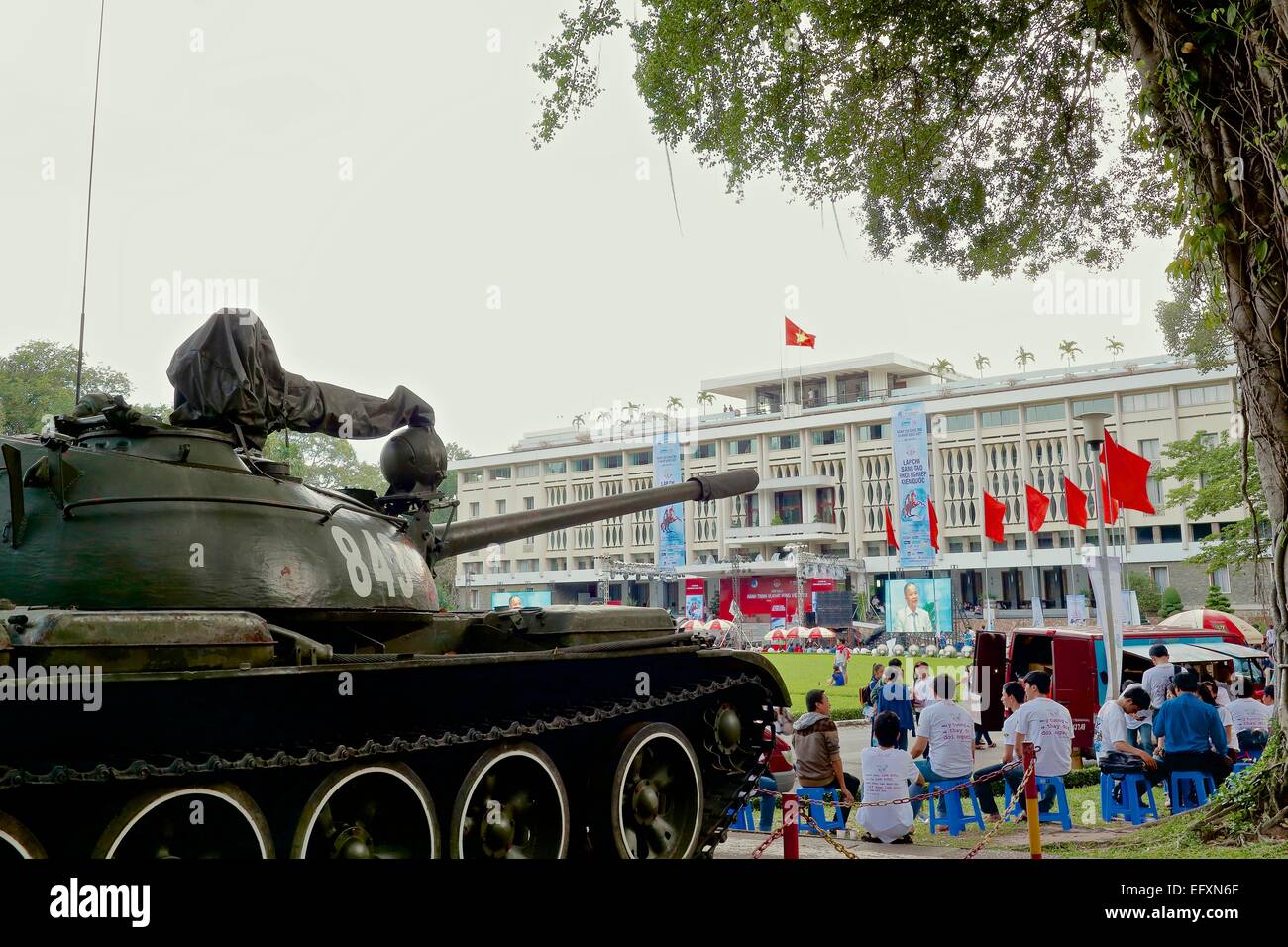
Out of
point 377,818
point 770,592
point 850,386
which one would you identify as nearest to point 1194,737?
point 377,818

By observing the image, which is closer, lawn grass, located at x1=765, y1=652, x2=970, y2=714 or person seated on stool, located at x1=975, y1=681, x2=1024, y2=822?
person seated on stool, located at x1=975, y1=681, x2=1024, y2=822

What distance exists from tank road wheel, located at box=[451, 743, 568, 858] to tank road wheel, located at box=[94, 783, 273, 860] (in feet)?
4.70

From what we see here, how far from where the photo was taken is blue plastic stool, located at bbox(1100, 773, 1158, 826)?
10406 millimetres

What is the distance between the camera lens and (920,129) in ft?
39.5

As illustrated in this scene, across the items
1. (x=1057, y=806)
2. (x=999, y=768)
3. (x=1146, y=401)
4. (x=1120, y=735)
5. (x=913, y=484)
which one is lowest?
(x=1057, y=806)

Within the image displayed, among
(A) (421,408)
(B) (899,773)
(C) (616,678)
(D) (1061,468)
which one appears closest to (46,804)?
(C) (616,678)

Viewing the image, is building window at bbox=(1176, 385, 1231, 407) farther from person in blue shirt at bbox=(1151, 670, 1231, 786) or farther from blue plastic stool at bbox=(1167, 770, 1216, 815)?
person in blue shirt at bbox=(1151, 670, 1231, 786)

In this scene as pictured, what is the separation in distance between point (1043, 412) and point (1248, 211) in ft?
216

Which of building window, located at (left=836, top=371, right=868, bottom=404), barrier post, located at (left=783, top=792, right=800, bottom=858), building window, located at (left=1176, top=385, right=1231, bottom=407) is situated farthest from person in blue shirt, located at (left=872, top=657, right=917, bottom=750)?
building window, located at (left=836, top=371, right=868, bottom=404)

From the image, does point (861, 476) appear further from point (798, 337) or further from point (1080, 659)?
point (1080, 659)

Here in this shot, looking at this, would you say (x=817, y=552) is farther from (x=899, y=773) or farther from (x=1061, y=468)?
(x=899, y=773)

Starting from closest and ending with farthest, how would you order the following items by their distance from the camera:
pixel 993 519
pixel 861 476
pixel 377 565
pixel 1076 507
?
pixel 377 565 < pixel 1076 507 < pixel 993 519 < pixel 861 476

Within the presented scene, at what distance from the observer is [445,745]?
5.53 meters
